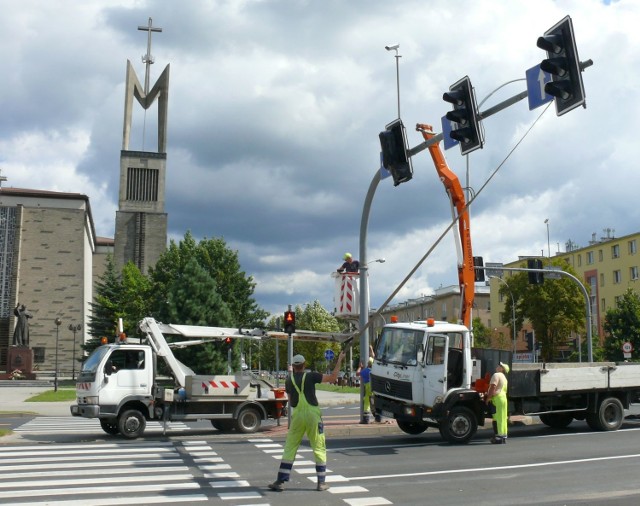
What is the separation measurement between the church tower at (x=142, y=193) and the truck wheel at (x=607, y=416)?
80735 millimetres

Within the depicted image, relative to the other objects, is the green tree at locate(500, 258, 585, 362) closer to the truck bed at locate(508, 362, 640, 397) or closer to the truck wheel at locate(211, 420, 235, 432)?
the truck bed at locate(508, 362, 640, 397)

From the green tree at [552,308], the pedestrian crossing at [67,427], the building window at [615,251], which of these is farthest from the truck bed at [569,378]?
the building window at [615,251]

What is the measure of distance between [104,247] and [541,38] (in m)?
110

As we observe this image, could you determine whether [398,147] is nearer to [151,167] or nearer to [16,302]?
[16,302]

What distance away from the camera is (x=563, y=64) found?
937 centimetres

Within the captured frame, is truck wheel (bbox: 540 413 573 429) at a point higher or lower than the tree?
lower

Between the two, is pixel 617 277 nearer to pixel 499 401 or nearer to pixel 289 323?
pixel 289 323

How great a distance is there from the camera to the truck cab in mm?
14609

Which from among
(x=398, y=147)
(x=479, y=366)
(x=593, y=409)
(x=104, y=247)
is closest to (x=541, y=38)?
(x=398, y=147)

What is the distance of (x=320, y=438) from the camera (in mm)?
9555

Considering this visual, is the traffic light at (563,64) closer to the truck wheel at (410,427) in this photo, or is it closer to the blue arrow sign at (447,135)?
the blue arrow sign at (447,135)

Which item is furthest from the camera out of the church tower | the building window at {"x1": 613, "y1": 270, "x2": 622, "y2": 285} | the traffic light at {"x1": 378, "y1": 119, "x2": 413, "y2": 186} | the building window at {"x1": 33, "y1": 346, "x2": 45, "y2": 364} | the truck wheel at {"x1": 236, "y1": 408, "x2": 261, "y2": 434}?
the church tower

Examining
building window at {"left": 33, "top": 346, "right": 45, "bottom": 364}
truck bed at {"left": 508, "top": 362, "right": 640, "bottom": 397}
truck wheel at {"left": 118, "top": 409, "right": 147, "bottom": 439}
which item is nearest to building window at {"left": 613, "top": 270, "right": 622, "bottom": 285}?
building window at {"left": 33, "top": 346, "right": 45, "bottom": 364}

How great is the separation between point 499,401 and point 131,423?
8.21m
